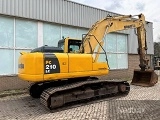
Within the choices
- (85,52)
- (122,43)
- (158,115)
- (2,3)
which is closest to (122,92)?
(85,52)

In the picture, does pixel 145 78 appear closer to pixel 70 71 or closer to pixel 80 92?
pixel 80 92

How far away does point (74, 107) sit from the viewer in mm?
8961

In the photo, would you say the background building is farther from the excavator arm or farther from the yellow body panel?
the excavator arm

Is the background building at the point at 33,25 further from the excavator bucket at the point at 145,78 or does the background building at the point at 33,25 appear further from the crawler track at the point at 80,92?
the crawler track at the point at 80,92

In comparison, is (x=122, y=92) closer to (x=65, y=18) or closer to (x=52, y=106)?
(x=52, y=106)

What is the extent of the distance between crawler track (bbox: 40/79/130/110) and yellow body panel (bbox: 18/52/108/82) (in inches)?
16.9

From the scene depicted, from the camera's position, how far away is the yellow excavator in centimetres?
849

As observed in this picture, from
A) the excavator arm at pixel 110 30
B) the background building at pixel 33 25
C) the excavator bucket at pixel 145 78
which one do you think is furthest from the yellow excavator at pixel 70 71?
the excavator bucket at pixel 145 78

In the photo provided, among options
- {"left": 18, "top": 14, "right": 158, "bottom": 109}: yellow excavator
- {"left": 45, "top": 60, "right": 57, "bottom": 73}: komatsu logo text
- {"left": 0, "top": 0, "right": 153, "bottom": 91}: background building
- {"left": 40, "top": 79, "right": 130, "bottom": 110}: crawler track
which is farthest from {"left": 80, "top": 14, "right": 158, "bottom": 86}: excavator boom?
{"left": 0, "top": 0, "right": 153, "bottom": 91}: background building

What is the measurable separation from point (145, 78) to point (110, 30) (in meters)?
4.08

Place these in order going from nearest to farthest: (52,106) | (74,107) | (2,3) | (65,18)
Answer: (52,106), (74,107), (2,3), (65,18)

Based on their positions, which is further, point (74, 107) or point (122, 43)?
point (122, 43)

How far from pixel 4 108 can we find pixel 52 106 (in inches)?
75.8

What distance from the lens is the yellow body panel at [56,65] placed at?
842 centimetres
